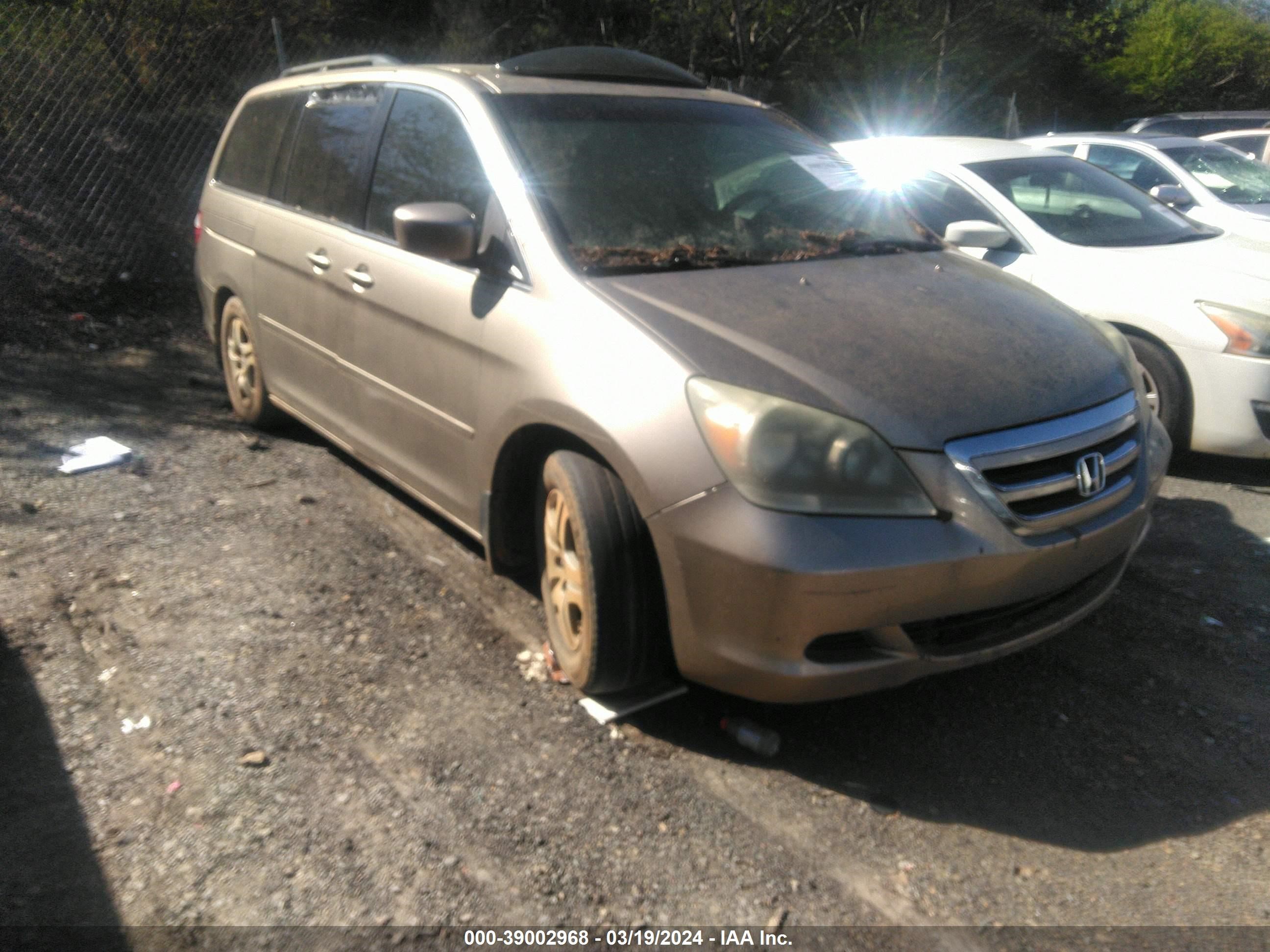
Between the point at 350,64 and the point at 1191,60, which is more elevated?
the point at 350,64

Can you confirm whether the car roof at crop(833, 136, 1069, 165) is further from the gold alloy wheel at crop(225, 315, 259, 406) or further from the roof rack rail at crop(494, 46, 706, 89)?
the gold alloy wheel at crop(225, 315, 259, 406)

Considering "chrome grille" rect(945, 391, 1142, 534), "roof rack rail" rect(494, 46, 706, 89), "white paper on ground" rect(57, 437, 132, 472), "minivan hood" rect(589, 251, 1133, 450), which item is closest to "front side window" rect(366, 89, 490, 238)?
"roof rack rail" rect(494, 46, 706, 89)

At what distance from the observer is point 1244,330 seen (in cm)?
522

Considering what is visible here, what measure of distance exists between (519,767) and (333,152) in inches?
116

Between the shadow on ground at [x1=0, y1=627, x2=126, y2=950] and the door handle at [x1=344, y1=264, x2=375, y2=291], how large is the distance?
1832mm

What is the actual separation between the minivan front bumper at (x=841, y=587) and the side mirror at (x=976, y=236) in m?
2.14

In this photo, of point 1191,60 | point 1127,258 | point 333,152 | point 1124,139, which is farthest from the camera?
point 1191,60

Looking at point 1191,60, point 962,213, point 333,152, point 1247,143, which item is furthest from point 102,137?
point 1191,60

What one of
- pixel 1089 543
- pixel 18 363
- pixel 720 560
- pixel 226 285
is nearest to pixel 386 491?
pixel 226 285

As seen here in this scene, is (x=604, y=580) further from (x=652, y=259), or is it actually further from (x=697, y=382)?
(x=652, y=259)

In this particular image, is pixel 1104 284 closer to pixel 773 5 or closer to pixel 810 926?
pixel 810 926

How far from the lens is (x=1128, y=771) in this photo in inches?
122

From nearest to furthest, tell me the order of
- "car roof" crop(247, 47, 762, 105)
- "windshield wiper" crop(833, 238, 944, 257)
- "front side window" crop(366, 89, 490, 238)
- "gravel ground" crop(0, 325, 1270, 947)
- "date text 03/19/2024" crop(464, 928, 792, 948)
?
1. "date text 03/19/2024" crop(464, 928, 792, 948)
2. "gravel ground" crop(0, 325, 1270, 947)
3. "front side window" crop(366, 89, 490, 238)
4. "windshield wiper" crop(833, 238, 944, 257)
5. "car roof" crop(247, 47, 762, 105)

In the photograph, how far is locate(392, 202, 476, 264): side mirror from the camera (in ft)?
11.6
